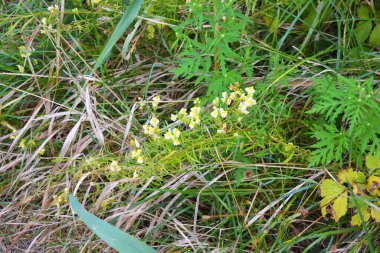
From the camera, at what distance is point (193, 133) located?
5.58 feet

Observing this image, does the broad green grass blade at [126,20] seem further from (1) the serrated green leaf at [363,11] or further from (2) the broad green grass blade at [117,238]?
(1) the serrated green leaf at [363,11]

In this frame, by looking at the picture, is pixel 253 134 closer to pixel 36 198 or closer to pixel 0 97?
pixel 36 198

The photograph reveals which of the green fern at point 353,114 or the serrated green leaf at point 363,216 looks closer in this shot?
the green fern at point 353,114

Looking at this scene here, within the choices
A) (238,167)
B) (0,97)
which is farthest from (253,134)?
(0,97)

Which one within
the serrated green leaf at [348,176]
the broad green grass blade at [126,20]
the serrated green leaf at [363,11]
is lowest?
the serrated green leaf at [348,176]

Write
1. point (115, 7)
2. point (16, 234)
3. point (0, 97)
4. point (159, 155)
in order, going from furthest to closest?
point (0, 97) < point (115, 7) < point (16, 234) < point (159, 155)

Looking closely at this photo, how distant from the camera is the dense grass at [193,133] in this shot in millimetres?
1749

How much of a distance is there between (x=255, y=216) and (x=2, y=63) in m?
1.47

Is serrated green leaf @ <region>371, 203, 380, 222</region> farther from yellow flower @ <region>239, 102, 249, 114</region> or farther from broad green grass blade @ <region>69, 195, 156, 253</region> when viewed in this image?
broad green grass blade @ <region>69, 195, 156, 253</region>

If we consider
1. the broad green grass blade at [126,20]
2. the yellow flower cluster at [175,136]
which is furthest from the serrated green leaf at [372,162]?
the broad green grass blade at [126,20]

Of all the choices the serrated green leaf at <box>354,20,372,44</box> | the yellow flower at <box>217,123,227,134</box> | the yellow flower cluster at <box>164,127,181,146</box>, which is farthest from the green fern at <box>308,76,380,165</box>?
the serrated green leaf at <box>354,20,372,44</box>

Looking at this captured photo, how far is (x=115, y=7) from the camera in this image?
228 centimetres

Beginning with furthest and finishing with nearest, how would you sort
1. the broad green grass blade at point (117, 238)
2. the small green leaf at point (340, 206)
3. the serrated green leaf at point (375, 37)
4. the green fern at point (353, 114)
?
the serrated green leaf at point (375, 37) → the small green leaf at point (340, 206) → the green fern at point (353, 114) → the broad green grass blade at point (117, 238)

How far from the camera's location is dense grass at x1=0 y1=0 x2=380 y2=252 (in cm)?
175
